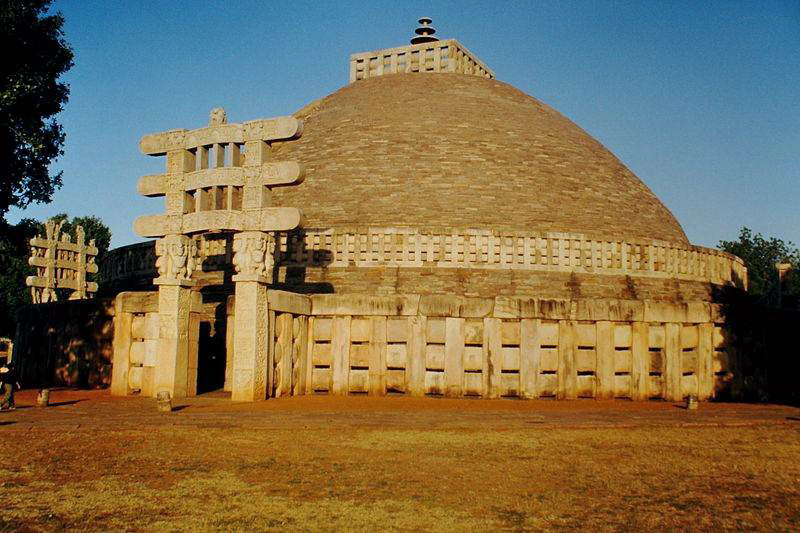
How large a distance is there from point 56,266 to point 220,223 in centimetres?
1553

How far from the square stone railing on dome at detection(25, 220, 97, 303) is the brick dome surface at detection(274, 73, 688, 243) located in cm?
795

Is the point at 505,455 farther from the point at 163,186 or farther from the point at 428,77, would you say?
the point at 428,77

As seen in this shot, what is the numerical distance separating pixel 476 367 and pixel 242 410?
4499mm

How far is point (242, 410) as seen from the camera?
11.2m

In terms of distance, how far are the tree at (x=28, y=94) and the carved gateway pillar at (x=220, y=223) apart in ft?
15.3

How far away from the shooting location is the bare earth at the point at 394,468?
19.7 feet

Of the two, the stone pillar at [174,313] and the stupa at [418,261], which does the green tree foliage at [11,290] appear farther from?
the stone pillar at [174,313]

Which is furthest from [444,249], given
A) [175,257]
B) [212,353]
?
[175,257]

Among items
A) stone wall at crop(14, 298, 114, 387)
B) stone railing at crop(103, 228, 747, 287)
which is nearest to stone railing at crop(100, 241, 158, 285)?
stone railing at crop(103, 228, 747, 287)

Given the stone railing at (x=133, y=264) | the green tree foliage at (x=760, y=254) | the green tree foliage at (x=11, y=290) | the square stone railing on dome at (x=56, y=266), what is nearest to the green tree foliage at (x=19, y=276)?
the green tree foliage at (x=11, y=290)

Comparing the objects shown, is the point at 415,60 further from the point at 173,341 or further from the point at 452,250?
the point at 173,341

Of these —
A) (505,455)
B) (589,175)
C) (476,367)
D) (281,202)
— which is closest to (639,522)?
(505,455)

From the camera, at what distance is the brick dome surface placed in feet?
73.2

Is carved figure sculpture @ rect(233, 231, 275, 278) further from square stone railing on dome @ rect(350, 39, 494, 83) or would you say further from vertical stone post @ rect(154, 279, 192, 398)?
square stone railing on dome @ rect(350, 39, 494, 83)
